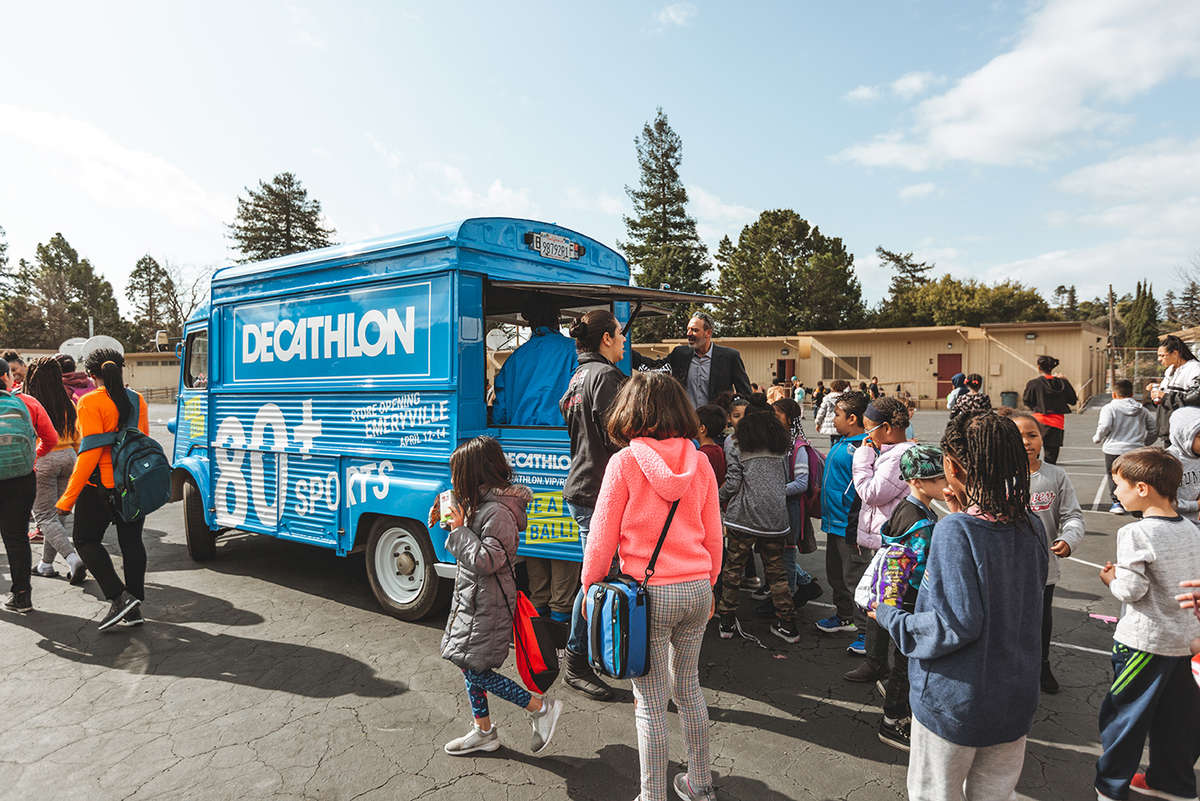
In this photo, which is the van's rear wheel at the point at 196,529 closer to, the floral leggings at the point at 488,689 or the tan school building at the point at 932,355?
the floral leggings at the point at 488,689

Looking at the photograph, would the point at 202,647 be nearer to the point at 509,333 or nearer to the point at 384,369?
the point at 384,369

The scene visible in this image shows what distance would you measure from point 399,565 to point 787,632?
297cm

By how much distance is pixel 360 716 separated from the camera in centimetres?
375

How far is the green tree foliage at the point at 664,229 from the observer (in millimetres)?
44875

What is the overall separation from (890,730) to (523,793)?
1.89 metres

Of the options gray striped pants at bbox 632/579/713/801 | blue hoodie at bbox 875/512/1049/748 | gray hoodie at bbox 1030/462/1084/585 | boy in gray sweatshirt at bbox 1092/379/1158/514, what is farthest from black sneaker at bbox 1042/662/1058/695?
boy in gray sweatshirt at bbox 1092/379/1158/514

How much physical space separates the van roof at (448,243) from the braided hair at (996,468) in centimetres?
357

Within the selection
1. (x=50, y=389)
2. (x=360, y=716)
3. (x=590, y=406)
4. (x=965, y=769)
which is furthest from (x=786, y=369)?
(x=965, y=769)

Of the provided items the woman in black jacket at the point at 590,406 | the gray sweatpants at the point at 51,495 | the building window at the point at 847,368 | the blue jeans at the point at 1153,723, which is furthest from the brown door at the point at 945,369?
the gray sweatpants at the point at 51,495

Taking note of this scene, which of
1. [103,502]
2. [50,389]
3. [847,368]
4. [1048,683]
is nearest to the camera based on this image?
[1048,683]

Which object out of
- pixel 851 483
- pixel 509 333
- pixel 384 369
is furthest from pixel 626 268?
pixel 851 483

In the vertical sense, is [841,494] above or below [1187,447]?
below

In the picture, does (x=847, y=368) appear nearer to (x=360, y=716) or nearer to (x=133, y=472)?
(x=133, y=472)

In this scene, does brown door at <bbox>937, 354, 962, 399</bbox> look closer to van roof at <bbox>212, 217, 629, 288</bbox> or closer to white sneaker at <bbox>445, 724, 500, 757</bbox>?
van roof at <bbox>212, 217, 629, 288</bbox>
